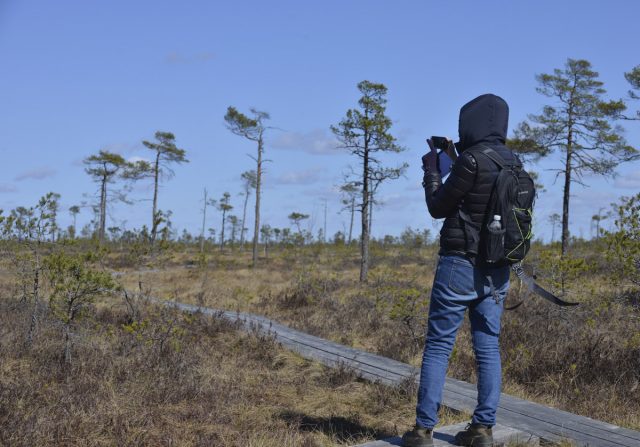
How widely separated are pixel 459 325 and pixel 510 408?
173 cm

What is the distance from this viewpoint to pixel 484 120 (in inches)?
125

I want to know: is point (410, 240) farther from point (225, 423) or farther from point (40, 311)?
point (225, 423)

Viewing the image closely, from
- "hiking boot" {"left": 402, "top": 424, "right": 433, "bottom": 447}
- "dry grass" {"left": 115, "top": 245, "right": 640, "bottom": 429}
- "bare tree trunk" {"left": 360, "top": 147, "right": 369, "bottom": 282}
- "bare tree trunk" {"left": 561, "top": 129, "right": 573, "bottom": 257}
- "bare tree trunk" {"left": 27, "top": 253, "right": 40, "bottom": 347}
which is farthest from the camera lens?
"bare tree trunk" {"left": 561, "top": 129, "right": 573, "bottom": 257}

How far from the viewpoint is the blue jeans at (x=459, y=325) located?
10.0 ft

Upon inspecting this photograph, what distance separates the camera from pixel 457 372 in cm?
579

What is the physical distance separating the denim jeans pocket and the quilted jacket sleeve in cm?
29

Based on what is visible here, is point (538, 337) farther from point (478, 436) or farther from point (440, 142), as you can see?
point (440, 142)

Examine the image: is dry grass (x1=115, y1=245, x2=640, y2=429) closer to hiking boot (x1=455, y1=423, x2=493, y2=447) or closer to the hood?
hiking boot (x1=455, y1=423, x2=493, y2=447)

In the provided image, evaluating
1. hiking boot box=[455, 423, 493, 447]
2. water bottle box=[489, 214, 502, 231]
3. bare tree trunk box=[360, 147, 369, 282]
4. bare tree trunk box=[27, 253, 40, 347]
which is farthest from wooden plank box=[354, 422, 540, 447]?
bare tree trunk box=[360, 147, 369, 282]

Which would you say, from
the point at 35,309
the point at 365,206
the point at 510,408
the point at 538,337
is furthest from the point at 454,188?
the point at 365,206

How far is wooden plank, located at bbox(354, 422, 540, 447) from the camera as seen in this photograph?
3.33 meters

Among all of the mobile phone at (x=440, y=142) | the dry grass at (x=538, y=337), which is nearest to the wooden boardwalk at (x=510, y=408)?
the dry grass at (x=538, y=337)

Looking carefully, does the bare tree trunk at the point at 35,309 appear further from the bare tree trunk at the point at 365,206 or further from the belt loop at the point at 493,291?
the bare tree trunk at the point at 365,206

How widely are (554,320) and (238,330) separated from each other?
4.44 meters
